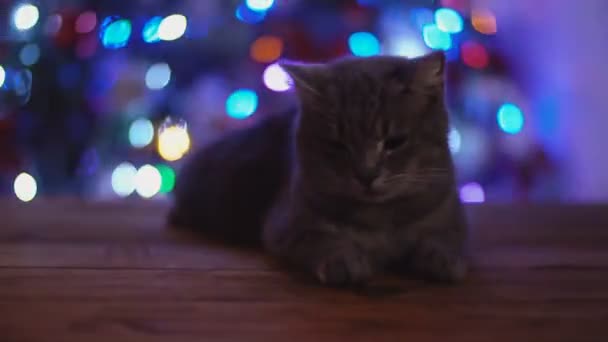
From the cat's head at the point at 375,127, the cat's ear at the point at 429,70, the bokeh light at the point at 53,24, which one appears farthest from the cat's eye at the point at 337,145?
the bokeh light at the point at 53,24

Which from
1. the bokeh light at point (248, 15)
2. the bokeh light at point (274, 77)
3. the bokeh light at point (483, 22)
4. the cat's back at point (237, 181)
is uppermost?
the bokeh light at point (248, 15)

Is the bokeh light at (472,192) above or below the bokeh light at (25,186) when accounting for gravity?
below

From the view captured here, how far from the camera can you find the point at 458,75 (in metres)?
2.07

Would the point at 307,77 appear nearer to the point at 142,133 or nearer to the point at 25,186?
the point at 142,133

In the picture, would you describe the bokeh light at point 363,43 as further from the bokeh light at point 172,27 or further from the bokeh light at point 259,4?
the bokeh light at point 172,27

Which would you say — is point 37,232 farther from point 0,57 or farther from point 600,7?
point 600,7

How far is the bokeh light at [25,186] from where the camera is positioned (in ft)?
6.84

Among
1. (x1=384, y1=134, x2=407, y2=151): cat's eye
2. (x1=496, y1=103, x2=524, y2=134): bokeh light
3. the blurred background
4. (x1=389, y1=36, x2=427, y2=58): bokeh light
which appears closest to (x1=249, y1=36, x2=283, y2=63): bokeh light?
the blurred background

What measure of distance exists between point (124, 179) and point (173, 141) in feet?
0.55

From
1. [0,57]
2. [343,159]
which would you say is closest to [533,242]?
[343,159]

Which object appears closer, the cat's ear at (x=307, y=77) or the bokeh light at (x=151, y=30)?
the cat's ear at (x=307, y=77)

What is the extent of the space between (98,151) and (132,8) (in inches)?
14.6

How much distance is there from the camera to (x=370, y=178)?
1122 mm

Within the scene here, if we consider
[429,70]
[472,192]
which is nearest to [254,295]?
[429,70]
